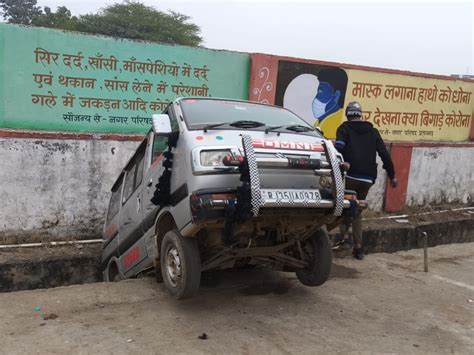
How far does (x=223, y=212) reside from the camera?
337 centimetres

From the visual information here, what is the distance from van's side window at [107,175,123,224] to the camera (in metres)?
5.63

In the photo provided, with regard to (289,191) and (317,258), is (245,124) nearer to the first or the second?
(289,191)

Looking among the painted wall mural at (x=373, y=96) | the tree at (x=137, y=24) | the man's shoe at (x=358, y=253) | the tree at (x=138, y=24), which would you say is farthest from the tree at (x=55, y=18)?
the man's shoe at (x=358, y=253)

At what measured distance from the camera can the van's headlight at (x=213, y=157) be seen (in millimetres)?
3480

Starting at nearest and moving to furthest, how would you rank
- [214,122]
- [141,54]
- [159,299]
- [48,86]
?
Answer: 1. [214,122]
2. [159,299]
3. [48,86]
4. [141,54]

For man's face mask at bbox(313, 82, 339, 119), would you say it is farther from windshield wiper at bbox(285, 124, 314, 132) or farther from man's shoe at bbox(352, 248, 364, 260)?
windshield wiper at bbox(285, 124, 314, 132)

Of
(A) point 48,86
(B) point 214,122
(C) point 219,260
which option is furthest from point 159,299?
(A) point 48,86

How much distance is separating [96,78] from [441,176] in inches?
254

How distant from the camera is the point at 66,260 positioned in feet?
18.3

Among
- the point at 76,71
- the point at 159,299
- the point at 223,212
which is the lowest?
the point at 159,299

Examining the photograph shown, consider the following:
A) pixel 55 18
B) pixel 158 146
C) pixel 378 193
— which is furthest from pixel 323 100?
pixel 55 18

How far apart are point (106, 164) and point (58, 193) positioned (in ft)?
2.28

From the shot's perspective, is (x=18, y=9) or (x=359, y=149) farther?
(x=18, y=9)

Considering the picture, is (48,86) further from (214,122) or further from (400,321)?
(400,321)
